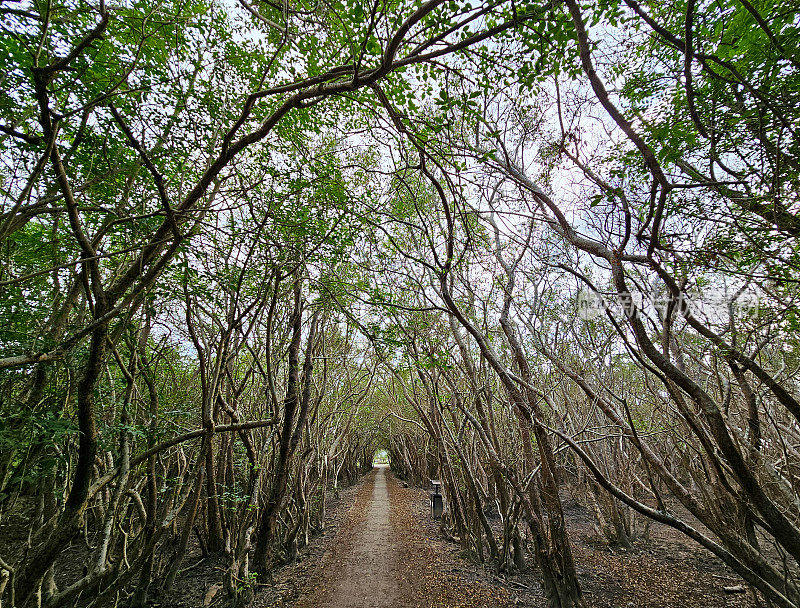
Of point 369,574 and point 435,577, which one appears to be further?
point 369,574

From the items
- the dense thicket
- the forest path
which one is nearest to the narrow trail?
the forest path

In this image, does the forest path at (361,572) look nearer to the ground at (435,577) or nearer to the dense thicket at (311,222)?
the ground at (435,577)

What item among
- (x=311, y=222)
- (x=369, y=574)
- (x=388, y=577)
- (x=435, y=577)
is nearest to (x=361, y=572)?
(x=369, y=574)

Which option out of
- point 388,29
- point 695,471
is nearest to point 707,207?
point 388,29

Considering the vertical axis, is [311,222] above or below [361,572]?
above

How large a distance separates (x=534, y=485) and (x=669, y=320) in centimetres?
349

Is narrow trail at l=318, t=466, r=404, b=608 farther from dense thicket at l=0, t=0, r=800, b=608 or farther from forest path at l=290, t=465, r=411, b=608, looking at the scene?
dense thicket at l=0, t=0, r=800, b=608

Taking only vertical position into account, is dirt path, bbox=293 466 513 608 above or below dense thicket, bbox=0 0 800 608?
below

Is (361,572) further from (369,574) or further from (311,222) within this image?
(311,222)

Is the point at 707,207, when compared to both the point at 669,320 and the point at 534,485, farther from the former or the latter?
the point at 534,485

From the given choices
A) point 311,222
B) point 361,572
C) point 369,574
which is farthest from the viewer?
point 361,572

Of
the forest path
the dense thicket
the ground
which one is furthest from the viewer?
the forest path

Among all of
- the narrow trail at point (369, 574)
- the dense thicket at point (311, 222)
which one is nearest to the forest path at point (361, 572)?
the narrow trail at point (369, 574)

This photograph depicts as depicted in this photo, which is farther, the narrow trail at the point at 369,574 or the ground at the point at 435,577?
the narrow trail at the point at 369,574
